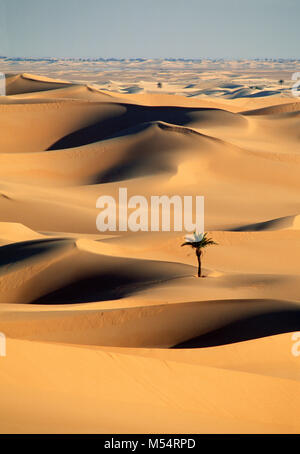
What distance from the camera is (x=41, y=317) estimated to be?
1268 centimetres

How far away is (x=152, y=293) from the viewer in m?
15.1

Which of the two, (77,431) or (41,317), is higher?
(41,317)

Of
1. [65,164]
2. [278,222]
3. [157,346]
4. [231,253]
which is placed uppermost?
[65,164]

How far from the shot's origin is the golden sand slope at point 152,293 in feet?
26.7

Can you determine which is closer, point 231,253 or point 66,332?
point 66,332

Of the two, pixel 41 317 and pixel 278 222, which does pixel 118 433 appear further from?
pixel 278 222

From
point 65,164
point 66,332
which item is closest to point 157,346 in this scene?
point 66,332

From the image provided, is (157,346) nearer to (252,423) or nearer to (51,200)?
(252,423)

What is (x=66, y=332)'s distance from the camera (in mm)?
12555

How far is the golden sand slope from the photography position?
26.7ft

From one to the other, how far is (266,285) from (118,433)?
9.54 meters

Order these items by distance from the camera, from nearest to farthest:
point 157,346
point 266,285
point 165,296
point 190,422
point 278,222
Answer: point 190,422, point 157,346, point 165,296, point 266,285, point 278,222
